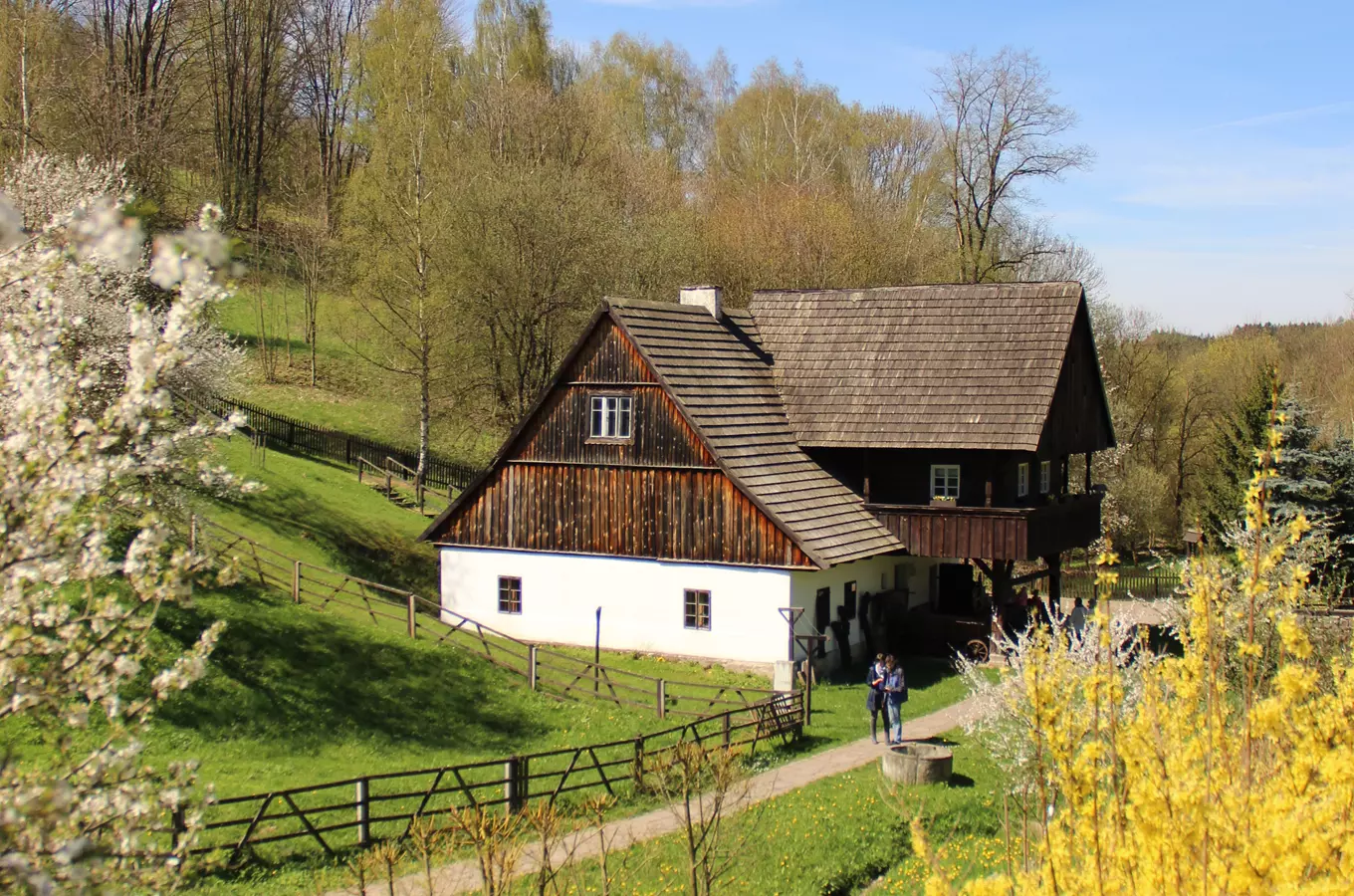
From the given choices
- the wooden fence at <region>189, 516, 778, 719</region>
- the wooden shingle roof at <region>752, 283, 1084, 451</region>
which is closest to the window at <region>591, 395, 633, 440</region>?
the wooden shingle roof at <region>752, 283, 1084, 451</region>

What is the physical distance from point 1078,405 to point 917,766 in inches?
614

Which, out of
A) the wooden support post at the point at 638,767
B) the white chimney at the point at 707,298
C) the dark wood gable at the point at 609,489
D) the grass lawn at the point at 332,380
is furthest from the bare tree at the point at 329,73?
the wooden support post at the point at 638,767

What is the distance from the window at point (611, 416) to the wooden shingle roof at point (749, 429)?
4.24 ft

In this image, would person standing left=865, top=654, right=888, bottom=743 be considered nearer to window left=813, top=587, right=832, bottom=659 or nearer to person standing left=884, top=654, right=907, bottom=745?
person standing left=884, top=654, right=907, bottom=745

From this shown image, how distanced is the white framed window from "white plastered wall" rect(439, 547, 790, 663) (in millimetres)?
5430

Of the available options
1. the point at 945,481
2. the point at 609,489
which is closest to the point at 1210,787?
the point at 609,489

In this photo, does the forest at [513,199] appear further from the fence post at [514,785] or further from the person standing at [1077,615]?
the fence post at [514,785]

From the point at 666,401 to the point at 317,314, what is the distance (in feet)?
114

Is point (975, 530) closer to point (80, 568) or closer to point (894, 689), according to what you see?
point (894, 689)

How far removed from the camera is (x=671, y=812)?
60.5 feet

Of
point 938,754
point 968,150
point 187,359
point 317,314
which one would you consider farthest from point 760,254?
point 187,359

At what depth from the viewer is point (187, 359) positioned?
6754 mm

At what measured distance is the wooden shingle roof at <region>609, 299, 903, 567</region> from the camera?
1127 inches

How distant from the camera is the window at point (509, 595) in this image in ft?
101
